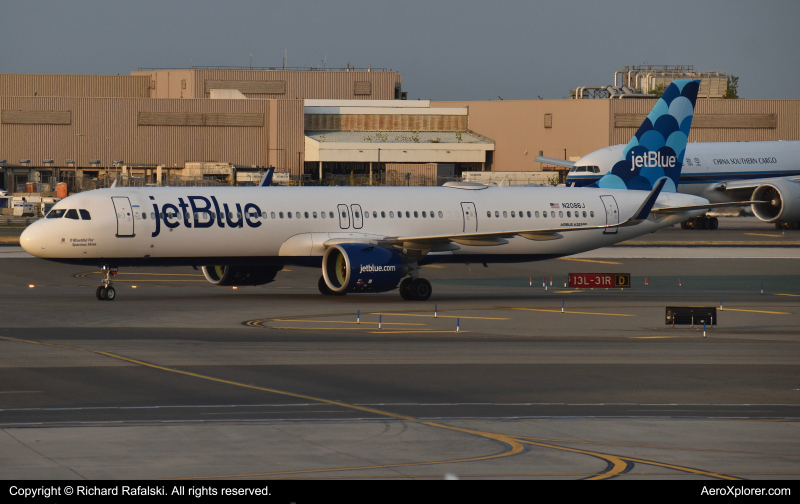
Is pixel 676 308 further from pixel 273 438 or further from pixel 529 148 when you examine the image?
pixel 529 148

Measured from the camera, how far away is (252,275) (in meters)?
42.8

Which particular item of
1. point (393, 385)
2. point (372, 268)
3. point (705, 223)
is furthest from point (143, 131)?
point (393, 385)

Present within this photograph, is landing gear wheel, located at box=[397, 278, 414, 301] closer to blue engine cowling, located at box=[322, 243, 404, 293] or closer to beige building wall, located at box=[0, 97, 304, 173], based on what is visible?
blue engine cowling, located at box=[322, 243, 404, 293]

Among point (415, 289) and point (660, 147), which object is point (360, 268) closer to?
point (415, 289)

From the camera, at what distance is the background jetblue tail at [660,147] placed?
49.1m

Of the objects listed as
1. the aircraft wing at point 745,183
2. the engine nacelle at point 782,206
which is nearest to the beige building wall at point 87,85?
the aircraft wing at point 745,183

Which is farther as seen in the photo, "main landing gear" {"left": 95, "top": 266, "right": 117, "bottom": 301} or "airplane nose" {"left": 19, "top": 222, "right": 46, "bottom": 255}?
"main landing gear" {"left": 95, "top": 266, "right": 117, "bottom": 301}

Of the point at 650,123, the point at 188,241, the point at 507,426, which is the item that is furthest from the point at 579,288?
the point at 507,426

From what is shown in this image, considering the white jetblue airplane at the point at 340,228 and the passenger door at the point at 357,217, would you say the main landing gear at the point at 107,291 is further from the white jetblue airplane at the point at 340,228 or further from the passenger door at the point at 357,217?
the passenger door at the point at 357,217

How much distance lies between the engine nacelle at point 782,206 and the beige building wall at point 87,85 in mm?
116245

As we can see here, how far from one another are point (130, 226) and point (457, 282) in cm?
1708

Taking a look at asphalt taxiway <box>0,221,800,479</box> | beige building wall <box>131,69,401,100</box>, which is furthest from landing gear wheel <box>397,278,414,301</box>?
beige building wall <box>131,69,401,100</box>

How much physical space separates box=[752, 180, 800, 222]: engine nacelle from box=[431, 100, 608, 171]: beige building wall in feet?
178

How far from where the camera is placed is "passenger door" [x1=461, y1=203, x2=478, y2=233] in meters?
44.0
